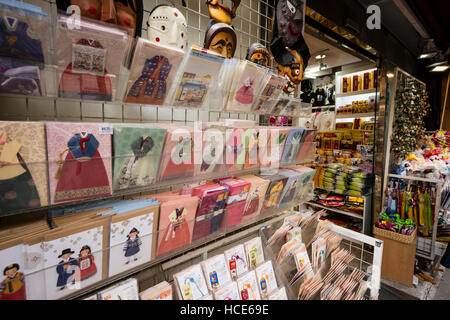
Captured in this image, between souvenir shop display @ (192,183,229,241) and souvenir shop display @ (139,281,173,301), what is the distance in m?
0.23

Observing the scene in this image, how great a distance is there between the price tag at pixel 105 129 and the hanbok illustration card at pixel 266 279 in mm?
1064

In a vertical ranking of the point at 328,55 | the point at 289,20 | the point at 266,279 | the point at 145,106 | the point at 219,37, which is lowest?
the point at 266,279

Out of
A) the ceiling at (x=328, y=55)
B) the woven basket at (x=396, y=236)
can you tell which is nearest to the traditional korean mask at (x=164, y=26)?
the ceiling at (x=328, y=55)

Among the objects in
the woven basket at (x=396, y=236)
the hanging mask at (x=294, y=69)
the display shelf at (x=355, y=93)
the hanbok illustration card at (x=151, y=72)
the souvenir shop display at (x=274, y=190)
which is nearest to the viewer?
the hanbok illustration card at (x=151, y=72)

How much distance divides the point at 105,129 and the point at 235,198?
712 mm

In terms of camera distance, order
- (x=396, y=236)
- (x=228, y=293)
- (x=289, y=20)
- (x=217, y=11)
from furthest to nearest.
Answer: (x=396, y=236) < (x=289, y=20) < (x=217, y=11) < (x=228, y=293)

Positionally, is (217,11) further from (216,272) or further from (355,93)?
(355,93)

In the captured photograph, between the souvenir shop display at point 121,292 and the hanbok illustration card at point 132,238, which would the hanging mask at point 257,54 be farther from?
the souvenir shop display at point 121,292

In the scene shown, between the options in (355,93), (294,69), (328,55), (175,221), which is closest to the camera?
(175,221)

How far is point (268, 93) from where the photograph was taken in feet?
4.45

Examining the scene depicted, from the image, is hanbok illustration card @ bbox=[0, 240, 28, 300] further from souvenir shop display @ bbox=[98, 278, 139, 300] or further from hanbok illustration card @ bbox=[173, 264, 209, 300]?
hanbok illustration card @ bbox=[173, 264, 209, 300]

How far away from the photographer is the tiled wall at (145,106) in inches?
34.5

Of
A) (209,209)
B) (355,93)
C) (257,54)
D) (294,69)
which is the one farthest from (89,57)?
(355,93)
